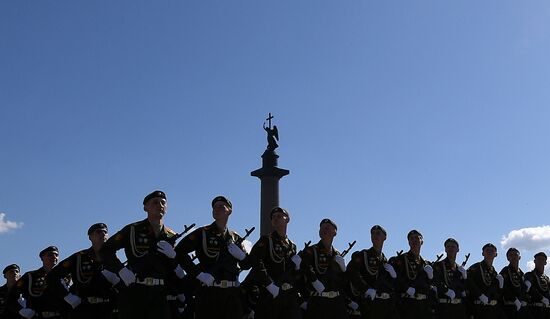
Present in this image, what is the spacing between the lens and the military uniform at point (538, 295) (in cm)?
1559

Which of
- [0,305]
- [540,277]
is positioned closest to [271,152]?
[540,277]

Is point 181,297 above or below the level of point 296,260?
below

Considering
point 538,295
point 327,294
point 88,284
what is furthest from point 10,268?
point 538,295

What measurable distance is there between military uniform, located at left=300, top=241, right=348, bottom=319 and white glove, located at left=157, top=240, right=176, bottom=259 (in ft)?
10.3

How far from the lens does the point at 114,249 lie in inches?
324

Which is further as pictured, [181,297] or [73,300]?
[181,297]

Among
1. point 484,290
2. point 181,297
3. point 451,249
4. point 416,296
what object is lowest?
point 181,297

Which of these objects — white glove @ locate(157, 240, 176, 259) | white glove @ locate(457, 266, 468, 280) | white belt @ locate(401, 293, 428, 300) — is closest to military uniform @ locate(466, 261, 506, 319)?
white glove @ locate(457, 266, 468, 280)

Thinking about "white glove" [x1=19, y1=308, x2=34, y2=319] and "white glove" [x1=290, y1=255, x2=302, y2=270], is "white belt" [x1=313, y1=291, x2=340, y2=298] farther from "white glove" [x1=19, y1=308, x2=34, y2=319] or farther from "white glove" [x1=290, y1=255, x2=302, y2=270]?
"white glove" [x1=19, y1=308, x2=34, y2=319]

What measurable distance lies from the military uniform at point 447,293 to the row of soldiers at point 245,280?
0.07ft

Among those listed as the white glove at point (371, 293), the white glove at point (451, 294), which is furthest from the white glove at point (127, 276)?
the white glove at point (451, 294)

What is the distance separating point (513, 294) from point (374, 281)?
4.69 m

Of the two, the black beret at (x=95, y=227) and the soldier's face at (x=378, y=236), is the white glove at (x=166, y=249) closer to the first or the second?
the black beret at (x=95, y=227)

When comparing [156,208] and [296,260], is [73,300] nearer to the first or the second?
[156,208]
